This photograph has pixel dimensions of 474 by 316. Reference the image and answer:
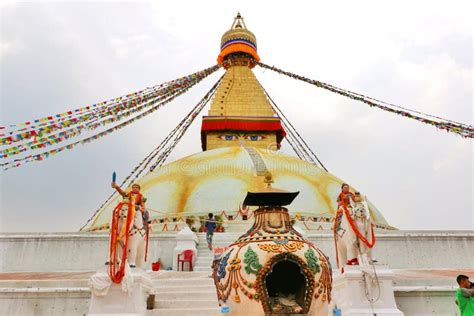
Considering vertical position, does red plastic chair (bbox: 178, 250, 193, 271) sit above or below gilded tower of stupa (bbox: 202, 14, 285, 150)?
below

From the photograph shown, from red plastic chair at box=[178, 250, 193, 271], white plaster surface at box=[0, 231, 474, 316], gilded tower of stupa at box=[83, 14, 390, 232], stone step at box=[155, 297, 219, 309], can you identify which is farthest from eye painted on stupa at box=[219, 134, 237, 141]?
stone step at box=[155, 297, 219, 309]

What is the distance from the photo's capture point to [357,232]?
6.22m

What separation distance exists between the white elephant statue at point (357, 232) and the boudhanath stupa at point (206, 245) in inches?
7.9

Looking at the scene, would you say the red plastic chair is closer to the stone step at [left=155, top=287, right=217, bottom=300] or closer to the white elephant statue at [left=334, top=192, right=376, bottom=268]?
the stone step at [left=155, top=287, right=217, bottom=300]

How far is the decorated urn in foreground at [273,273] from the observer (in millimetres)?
4402

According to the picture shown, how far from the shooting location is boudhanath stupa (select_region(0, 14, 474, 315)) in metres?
6.34

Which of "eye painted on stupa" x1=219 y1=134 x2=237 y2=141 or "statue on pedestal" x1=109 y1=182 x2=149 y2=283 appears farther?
"eye painted on stupa" x1=219 y1=134 x2=237 y2=141

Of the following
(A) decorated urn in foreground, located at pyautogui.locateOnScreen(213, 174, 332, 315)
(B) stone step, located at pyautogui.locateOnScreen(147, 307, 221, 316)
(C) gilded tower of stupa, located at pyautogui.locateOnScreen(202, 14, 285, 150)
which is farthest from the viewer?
(C) gilded tower of stupa, located at pyautogui.locateOnScreen(202, 14, 285, 150)

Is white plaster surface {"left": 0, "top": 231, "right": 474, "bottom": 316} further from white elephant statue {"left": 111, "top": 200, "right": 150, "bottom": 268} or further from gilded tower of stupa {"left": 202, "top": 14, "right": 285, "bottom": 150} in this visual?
A: gilded tower of stupa {"left": 202, "top": 14, "right": 285, "bottom": 150}

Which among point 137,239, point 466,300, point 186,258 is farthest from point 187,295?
point 466,300

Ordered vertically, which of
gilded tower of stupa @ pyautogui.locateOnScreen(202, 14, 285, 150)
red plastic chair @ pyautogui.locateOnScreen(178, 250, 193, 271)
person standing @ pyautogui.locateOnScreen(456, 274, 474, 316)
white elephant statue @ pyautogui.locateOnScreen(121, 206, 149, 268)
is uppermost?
gilded tower of stupa @ pyautogui.locateOnScreen(202, 14, 285, 150)

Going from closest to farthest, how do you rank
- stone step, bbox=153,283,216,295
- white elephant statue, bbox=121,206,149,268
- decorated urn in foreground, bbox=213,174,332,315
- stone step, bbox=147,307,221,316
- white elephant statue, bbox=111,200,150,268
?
decorated urn in foreground, bbox=213,174,332,315 < stone step, bbox=147,307,221,316 < white elephant statue, bbox=111,200,150,268 < white elephant statue, bbox=121,206,149,268 < stone step, bbox=153,283,216,295

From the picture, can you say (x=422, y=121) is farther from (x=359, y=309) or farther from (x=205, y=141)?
(x=205, y=141)

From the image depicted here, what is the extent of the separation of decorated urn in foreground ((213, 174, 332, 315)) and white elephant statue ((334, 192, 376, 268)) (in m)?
1.68
